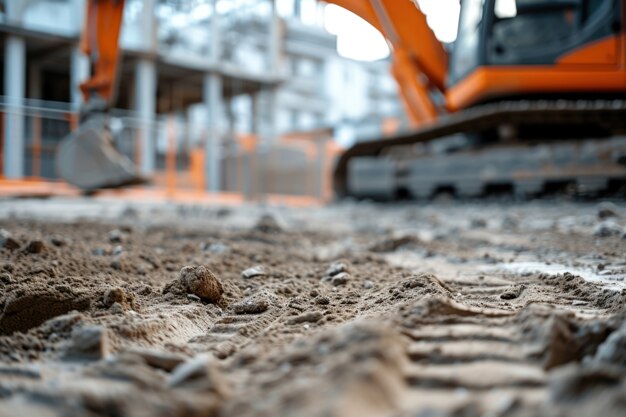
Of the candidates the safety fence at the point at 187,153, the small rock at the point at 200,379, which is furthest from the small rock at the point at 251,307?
the safety fence at the point at 187,153

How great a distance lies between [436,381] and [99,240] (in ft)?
9.63

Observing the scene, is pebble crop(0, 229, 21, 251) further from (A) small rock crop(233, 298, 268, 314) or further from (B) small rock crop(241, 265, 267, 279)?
(A) small rock crop(233, 298, 268, 314)

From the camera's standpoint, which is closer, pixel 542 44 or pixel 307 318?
pixel 307 318

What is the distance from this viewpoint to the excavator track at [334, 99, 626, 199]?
22.9ft

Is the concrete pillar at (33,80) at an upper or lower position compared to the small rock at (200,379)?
upper

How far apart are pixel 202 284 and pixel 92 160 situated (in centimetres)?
547

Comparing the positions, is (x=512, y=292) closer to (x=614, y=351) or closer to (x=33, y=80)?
(x=614, y=351)

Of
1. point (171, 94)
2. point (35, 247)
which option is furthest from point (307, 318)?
point (171, 94)

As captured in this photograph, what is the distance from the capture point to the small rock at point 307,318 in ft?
5.94

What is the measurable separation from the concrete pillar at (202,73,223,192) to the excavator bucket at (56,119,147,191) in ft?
22.9

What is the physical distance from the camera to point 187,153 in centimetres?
1527

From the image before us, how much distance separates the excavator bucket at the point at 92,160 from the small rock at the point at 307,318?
580 centimetres

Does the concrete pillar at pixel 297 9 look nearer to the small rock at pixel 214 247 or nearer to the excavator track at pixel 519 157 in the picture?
the excavator track at pixel 519 157

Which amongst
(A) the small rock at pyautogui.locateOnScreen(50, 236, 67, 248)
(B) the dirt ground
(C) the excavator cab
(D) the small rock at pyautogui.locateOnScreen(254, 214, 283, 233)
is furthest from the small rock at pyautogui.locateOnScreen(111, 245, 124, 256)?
(C) the excavator cab
